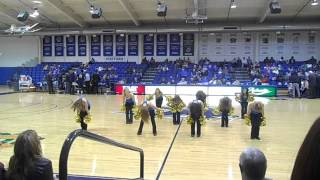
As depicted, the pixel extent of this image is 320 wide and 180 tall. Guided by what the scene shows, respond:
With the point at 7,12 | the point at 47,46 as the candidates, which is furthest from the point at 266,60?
the point at 7,12

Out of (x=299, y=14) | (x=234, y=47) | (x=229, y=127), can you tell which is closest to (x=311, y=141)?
(x=229, y=127)

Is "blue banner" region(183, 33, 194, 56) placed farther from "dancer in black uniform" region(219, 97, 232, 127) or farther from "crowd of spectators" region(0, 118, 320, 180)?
"crowd of spectators" region(0, 118, 320, 180)

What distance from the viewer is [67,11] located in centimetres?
2462

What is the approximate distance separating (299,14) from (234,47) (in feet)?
18.4

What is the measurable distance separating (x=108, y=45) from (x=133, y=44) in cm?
222

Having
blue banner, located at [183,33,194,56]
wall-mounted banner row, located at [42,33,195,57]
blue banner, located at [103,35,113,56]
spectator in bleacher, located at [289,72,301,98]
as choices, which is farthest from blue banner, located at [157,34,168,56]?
spectator in bleacher, located at [289,72,301,98]

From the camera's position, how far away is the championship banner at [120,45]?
3005 cm

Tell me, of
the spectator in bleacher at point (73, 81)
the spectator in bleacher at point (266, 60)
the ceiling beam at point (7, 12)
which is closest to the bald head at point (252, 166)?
the spectator in bleacher at point (73, 81)

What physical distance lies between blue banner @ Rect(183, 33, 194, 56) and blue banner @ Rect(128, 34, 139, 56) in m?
4.05

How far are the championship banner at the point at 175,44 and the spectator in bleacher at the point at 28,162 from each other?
1051 inches

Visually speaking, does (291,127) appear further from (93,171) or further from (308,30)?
(308,30)

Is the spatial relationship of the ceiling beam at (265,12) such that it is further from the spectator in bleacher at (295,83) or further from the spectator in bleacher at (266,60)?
the spectator in bleacher at (295,83)

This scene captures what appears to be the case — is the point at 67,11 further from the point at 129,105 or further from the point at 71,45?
the point at 129,105

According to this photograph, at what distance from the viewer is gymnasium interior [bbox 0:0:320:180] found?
14547mm
